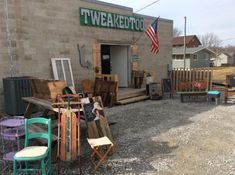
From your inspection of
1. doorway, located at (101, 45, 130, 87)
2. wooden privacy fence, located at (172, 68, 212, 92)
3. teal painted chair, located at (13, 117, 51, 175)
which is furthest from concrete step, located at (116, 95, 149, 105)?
teal painted chair, located at (13, 117, 51, 175)

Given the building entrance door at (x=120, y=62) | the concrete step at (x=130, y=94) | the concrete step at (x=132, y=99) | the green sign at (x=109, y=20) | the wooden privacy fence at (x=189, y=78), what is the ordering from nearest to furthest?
the concrete step at (x=132, y=99) < the green sign at (x=109, y=20) < the concrete step at (x=130, y=94) < the wooden privacy fence at (x=189, y=78) < the building entrance door at (x=120, y=62)

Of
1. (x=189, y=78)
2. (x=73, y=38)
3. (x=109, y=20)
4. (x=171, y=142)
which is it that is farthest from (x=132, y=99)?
(x=171, y=142)

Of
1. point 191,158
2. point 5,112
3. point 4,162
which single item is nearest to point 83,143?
point 4,162

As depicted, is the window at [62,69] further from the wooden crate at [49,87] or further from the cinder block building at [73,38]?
the wooden crate at [49,87]

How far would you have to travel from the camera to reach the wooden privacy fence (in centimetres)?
1170

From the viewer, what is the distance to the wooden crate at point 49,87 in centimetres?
554

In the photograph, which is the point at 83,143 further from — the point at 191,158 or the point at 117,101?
the point at 117,101

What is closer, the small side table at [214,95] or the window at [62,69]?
the window at [62,69]

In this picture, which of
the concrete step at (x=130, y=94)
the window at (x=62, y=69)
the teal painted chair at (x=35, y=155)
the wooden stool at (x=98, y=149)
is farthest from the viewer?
the concrete step at (x=130, y=94)

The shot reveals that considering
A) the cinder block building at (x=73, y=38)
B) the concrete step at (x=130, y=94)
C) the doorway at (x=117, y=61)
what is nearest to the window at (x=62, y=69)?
the cinder block building at (x=73, y=38)

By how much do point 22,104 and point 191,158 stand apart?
547 centimetres

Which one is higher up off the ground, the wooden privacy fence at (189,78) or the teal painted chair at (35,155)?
the wooden privacy fence at (189,78)

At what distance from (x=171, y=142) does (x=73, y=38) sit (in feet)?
21.5

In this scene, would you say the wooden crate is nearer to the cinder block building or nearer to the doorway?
the cinder block building
